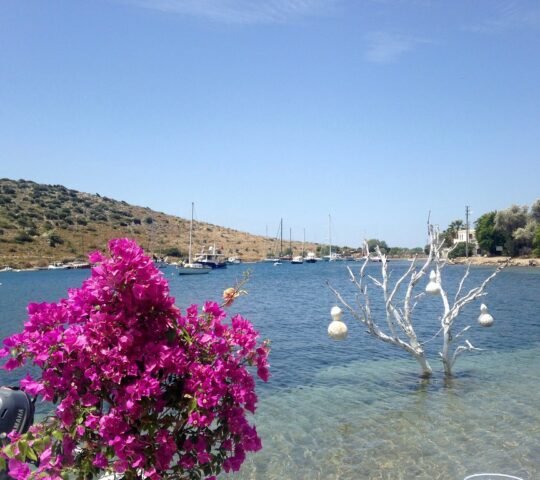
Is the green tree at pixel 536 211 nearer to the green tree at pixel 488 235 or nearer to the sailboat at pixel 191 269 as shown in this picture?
the green tree at pixel 488 235

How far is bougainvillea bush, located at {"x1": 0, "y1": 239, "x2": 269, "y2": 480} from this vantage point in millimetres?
2904

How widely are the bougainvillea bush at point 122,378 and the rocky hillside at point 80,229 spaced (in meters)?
77.7

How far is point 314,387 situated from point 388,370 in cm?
277

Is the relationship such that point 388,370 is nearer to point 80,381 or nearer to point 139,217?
point 80,381

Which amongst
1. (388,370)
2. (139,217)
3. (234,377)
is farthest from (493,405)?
(139,217)

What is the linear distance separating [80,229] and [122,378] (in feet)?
387

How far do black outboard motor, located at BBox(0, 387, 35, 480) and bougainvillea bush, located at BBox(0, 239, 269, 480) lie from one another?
2538 millimetres

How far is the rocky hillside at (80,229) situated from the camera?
100625 millimetres

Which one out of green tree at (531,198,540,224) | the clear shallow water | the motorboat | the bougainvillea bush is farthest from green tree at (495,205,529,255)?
the bougainvillea bush

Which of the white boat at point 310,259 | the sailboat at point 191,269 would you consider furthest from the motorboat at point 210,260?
the white boat at point 310,259

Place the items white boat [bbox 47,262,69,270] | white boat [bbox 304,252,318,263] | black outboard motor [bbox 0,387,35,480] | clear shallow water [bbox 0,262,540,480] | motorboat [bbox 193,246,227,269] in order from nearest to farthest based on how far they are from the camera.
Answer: black outboard motor [bbox 0,387,35,480], clear shallow water [bbox 0,262,540,480], white boat [bbox 47,262,69,270], motorboat [bbox 193,246,227,269], white boat [bbox 304,252,318,263]

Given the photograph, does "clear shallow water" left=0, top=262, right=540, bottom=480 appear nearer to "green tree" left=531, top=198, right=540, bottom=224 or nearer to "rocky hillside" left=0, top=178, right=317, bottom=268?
"rocky hillside" left=0, top=178, right=317, bottom=268

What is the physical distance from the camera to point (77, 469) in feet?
10.2

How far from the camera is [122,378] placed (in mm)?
2996
